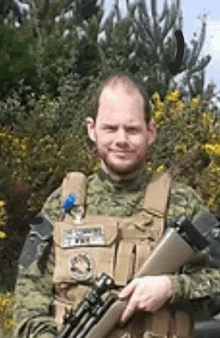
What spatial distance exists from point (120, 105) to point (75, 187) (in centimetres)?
34

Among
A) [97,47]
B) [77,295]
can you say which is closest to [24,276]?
[77,295]

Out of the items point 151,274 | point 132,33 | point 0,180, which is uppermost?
point 132,33

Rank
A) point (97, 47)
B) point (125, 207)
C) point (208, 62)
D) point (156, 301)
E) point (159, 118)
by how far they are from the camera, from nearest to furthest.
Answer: point (156, 301), point (125, 207), point (159, 118), point (97, 47), point (208, 62)

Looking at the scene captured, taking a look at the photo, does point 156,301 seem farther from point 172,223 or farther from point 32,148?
point 32,148

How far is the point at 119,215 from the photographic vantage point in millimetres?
3332

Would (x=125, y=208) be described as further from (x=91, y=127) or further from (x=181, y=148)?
(x=181, y=148)

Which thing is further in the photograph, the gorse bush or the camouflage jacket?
the gorse bush

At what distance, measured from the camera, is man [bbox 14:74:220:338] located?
313cm

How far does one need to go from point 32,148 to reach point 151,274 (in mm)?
13804

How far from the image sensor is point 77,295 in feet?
10.6

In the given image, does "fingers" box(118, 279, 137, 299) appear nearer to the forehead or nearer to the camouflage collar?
the camouflage collar

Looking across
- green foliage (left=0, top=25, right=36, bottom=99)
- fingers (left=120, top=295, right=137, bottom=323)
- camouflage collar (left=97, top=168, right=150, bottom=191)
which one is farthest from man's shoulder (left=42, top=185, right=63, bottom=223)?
green foliage (left=0, top=25, right=36, bottom=99)

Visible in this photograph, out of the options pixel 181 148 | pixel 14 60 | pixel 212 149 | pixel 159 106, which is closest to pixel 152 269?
pixel 212 149

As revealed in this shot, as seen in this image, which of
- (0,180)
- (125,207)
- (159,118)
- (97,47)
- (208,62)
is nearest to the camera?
(125,207)
